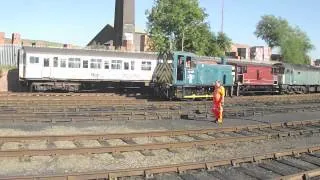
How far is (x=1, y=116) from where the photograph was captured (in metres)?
16.7

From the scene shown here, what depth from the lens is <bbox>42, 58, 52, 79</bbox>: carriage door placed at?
29812 millimetres

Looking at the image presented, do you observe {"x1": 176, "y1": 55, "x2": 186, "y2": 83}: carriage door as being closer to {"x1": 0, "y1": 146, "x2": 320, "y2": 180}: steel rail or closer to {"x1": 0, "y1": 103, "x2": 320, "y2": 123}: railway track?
{"x1": 0, "y1": 103, "x2": 320, "y2": 123}: railway track

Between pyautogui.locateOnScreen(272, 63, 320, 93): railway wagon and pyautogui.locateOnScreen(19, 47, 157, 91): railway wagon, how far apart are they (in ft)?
40.0

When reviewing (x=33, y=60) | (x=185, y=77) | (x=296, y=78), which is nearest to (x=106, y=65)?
(x=33, y=60)

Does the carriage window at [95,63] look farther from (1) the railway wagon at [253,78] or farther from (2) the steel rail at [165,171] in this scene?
(2) the steel rail at [165,171]

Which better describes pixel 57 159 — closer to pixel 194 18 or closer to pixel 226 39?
pixel 194 18

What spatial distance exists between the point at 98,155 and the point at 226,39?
5429 centimetres

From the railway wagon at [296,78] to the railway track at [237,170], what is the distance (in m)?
28.7

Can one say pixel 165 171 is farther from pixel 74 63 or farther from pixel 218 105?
pixel 74 63

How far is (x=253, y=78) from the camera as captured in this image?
3628 centimetres

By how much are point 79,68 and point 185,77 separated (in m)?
7.96

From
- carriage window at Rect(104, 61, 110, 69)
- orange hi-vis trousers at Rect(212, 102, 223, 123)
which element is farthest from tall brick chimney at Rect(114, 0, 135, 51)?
orange hi-vis trousers at Rect(212, 102, 223, 123)

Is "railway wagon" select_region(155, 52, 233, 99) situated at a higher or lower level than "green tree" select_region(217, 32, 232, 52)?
lower

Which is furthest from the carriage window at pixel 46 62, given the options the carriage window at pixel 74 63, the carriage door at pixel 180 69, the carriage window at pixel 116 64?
the carriage door at pixel 180 69
